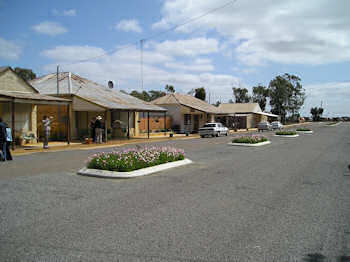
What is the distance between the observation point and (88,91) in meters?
28.4

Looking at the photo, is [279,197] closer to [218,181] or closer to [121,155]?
[218,181]

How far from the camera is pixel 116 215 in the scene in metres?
6.19

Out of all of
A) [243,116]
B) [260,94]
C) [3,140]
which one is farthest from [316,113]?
[3,140]

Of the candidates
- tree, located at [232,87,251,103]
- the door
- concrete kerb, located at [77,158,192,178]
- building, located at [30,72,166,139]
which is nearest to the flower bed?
concrete kerb, located at [77,158,192,178]

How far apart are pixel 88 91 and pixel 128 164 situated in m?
19.3

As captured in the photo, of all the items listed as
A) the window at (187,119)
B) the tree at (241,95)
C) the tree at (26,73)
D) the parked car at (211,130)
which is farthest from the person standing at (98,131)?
the tree at (241,95)

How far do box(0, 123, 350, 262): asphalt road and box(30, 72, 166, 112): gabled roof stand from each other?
1581cm

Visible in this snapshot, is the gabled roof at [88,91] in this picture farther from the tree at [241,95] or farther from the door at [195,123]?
the tree at [241,95]

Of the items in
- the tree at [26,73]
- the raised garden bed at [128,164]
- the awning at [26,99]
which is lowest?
the raised garden bed at [128,164]

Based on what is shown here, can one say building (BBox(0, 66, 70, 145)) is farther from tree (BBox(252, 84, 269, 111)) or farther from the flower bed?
tree (BBox(252, 84, 269, 111))

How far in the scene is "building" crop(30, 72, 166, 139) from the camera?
25.2m

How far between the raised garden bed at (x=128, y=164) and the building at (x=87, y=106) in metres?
11.6

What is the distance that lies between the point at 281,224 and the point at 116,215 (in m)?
2.84

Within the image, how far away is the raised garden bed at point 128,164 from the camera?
10.2m
